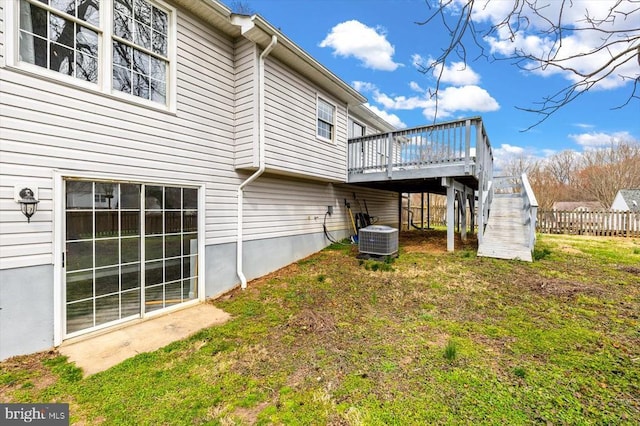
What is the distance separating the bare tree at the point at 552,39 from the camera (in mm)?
1504

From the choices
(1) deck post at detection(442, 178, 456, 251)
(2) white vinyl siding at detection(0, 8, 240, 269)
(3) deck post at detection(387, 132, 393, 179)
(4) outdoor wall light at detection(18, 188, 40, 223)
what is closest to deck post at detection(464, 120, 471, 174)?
(1) deck post at detection(442, 178, 456, 251)

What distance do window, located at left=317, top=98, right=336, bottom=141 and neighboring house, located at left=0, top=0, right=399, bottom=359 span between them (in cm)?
58

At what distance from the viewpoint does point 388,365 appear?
2920 mm

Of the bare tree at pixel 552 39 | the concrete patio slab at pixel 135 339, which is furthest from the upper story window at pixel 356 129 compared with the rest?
the bare tree at pixel 552 39

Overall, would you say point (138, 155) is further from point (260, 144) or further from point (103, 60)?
point (260, 144)

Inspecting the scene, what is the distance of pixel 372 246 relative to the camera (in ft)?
23.7

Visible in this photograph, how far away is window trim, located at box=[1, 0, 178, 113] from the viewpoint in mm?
3094

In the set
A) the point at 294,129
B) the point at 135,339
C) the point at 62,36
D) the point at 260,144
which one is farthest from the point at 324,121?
the point at 135,339

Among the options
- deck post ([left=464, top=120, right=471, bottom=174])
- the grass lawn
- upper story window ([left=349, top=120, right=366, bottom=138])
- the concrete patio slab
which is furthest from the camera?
upper story window ([left=349, top=120, right=366, bottom=138])

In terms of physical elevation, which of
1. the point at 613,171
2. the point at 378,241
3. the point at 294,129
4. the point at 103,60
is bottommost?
the point at 378,241

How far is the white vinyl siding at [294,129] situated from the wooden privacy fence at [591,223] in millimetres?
12442

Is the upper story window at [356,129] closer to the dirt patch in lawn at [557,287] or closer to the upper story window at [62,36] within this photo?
the dirt patch in lawn at [557,287]

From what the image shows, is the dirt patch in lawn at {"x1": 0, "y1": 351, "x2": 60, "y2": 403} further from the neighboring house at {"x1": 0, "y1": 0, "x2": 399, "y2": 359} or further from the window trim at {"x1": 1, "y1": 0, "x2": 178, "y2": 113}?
the window trim at {"x1": 1, "y1": 0, "x2": 178, "y2": 113}

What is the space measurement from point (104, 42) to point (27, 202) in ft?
7.92
